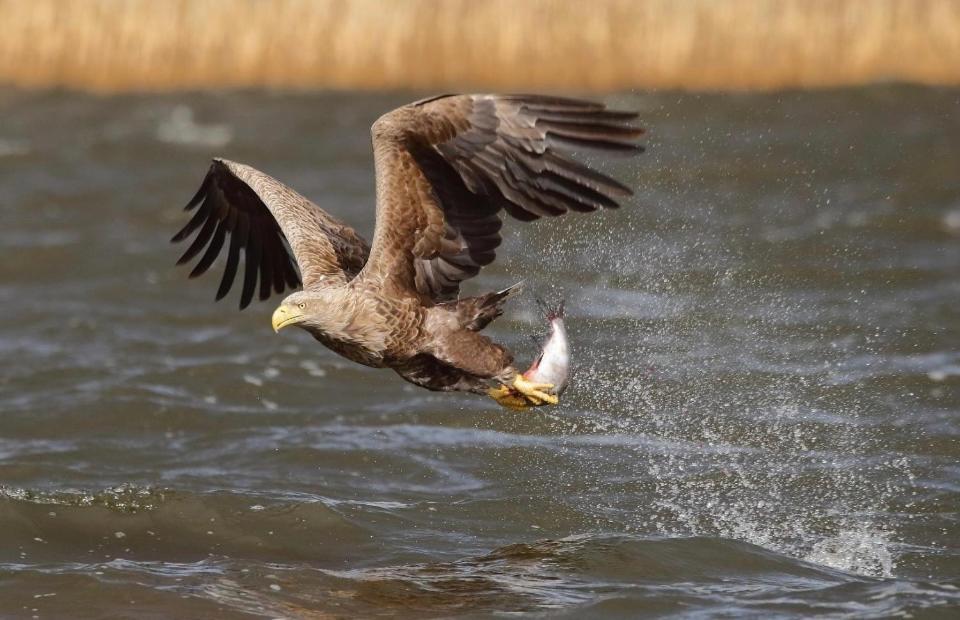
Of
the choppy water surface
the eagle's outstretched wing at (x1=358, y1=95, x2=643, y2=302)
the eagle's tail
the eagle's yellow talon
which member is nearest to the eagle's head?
the eagle's outstretched wing at (x1=358, y1=95, x2=643, y2=302)

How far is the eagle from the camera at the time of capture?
277 inches

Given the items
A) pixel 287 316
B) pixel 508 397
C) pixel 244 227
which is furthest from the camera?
pixel 244 227

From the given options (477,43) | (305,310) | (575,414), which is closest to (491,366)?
(305,310)

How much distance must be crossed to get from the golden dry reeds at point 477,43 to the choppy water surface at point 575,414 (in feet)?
1.73

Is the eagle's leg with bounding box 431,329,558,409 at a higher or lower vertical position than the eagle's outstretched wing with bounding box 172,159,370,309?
lower

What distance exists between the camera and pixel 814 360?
10875 millimetres

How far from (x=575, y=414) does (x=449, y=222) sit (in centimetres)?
310

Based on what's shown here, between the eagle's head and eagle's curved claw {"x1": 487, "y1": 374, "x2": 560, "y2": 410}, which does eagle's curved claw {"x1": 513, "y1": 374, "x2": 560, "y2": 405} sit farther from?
the eagle's head

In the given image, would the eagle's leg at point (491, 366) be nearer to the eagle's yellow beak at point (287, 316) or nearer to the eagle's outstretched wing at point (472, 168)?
the eagle's outstretched wing at point (472, 168)

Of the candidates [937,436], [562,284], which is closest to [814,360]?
[937,436]

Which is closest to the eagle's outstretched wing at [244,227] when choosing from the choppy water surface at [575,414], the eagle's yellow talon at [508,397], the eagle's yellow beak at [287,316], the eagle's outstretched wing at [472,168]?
the eagle's outstretched wing at [472,168]

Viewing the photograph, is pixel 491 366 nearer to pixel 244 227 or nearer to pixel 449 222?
pixel 449 222

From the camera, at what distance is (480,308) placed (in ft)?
24.7

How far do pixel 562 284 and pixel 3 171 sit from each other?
7972 millimetres
